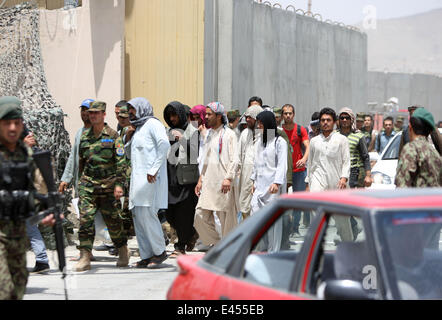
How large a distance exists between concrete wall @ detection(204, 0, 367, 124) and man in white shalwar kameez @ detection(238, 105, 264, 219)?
4.87m

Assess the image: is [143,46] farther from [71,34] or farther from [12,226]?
[12,226]

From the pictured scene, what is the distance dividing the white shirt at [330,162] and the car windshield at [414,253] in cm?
463

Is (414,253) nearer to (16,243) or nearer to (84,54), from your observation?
(16,243)

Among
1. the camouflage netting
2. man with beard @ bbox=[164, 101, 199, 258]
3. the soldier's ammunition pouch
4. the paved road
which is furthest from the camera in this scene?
the camouflage netting

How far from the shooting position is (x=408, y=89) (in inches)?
1850

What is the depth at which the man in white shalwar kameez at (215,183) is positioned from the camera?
9836 millimetres

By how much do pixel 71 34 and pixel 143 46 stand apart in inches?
59.6

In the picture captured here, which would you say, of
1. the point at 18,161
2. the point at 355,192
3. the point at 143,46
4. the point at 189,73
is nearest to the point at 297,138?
the point at 189,73

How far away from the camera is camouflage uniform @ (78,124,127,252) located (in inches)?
348

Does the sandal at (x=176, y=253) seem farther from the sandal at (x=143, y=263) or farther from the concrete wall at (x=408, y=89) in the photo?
the concrete wall at (x=408, y=89)

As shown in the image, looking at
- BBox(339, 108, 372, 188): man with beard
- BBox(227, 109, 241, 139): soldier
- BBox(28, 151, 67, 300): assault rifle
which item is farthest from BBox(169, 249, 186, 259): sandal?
BBox(28, 151, 67, 300): assault rifle

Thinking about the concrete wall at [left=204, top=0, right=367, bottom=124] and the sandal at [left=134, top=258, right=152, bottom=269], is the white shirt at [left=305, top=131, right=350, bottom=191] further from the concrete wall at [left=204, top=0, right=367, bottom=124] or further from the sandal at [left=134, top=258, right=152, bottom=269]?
the concrete wall at [left=204, top=0, right=367, bottom=124]

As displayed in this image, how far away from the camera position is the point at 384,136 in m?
17.3

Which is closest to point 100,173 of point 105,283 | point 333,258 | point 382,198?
point 105,283
